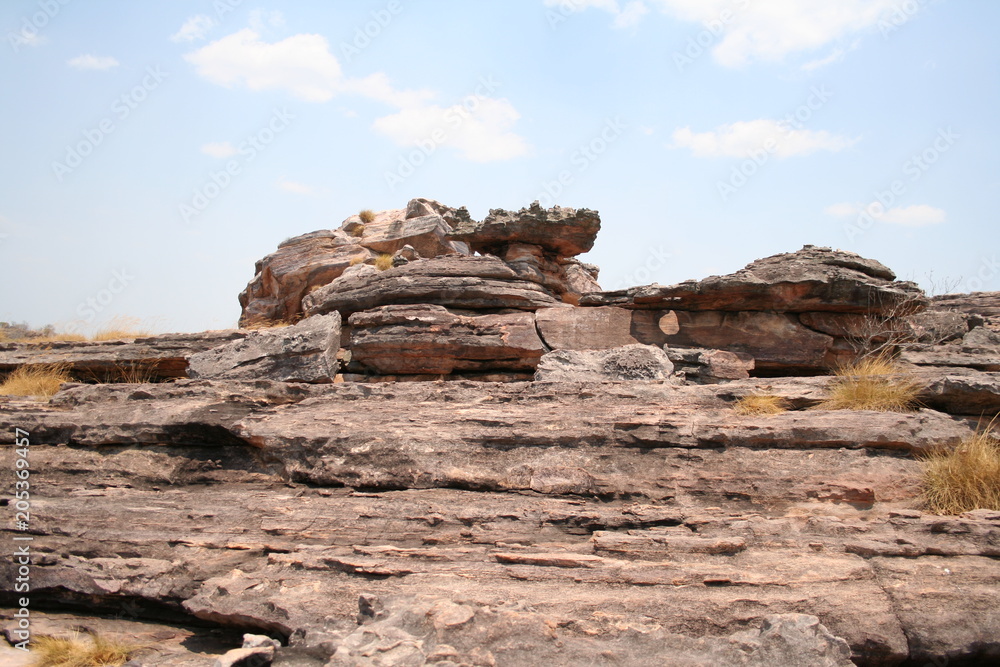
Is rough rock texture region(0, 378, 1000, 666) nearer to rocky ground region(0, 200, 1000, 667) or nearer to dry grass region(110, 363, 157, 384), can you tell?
rocky ground region(0, 200, 1000, 667)

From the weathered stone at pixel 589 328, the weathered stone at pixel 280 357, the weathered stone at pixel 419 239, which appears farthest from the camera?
the weathered stone at pixel 419 239

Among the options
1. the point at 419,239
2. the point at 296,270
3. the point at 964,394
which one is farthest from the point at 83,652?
the point at 419,239

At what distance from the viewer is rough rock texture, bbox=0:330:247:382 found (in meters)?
13.1

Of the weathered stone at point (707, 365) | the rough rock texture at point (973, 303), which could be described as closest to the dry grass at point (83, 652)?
the weathered stone at point (707, 365)

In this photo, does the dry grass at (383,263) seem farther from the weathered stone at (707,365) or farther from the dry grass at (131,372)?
the weathered stone at (707,365)

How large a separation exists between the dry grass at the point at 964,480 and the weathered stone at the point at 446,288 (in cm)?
783

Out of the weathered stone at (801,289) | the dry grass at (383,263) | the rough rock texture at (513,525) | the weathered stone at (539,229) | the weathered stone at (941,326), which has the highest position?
the weathered stone at (539,229)

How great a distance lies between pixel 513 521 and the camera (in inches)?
266

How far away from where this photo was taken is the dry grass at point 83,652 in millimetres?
6043

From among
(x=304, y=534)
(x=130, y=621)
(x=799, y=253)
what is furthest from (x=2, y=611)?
(x=799, y=253)

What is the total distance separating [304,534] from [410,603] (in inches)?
75.5

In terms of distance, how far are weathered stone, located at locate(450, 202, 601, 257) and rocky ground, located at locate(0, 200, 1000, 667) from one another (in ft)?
19.4

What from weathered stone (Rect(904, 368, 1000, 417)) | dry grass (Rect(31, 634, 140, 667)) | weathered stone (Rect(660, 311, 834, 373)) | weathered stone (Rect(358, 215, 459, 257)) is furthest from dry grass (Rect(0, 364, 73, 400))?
weathered stone (Rect(904, 368, 1000, 417))

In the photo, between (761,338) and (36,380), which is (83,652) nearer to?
(36,380)
